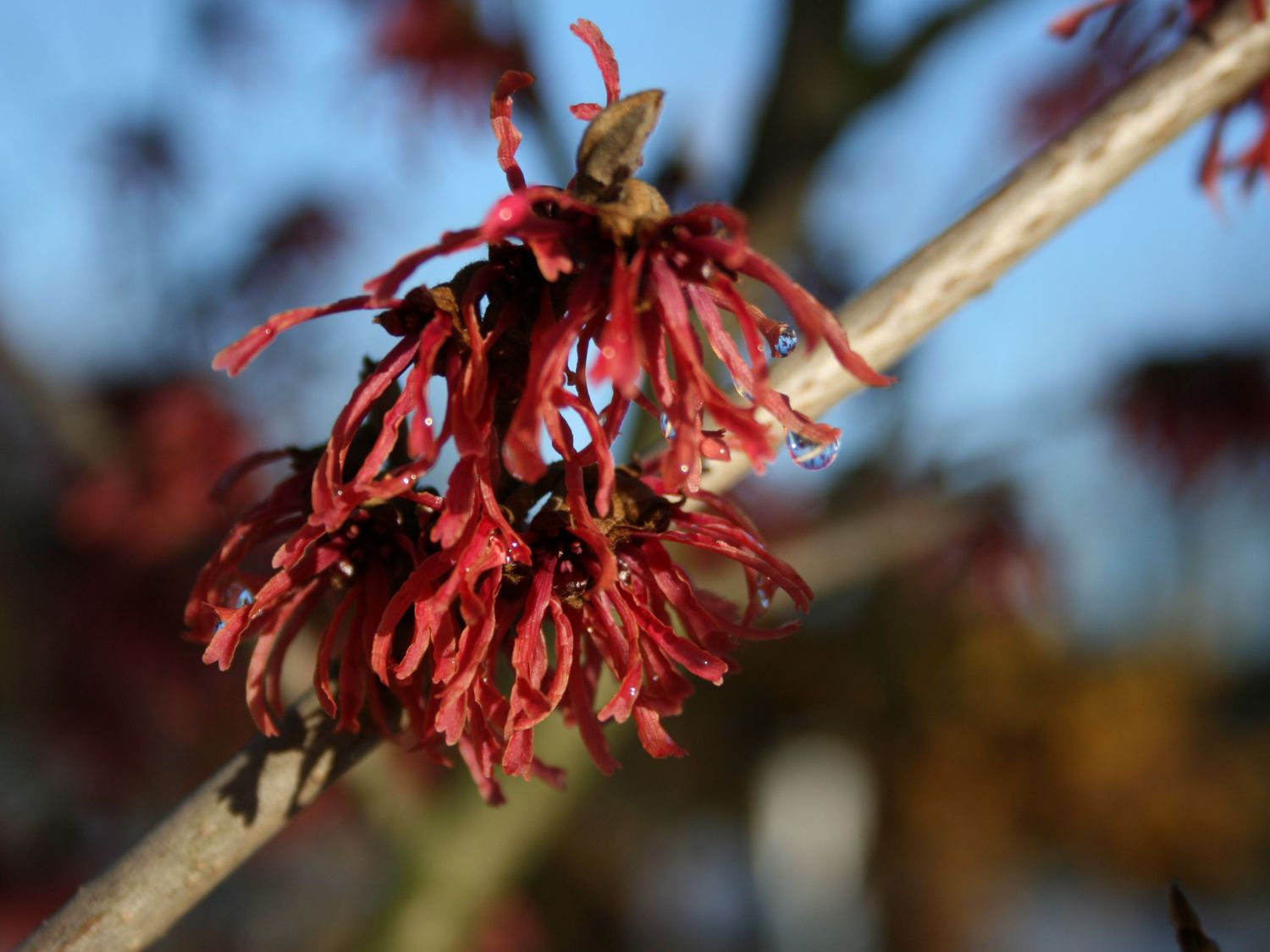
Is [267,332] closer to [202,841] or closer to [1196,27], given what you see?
[202,841]

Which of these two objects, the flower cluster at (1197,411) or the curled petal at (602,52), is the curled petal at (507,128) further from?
Answer: the flower cluster at (1197,411)

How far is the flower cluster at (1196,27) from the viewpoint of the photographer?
86 centimetres

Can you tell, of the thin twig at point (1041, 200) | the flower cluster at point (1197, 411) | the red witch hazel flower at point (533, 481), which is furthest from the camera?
the flower cluster at point (1197, 411)

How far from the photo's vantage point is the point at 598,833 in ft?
26.6

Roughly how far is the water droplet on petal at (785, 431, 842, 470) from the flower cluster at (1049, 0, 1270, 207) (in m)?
Result: 0.49

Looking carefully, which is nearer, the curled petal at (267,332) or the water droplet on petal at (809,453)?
the curled petal at (267,332)

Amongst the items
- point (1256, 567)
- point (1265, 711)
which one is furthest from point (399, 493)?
point (1256, 567)

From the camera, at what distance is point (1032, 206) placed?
0.78 meters

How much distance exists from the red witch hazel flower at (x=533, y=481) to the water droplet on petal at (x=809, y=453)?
12mm

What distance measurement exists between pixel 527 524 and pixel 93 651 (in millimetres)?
2431

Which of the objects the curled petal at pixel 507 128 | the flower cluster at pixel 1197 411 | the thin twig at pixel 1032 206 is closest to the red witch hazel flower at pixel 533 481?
the curled petal at pixel 507 128

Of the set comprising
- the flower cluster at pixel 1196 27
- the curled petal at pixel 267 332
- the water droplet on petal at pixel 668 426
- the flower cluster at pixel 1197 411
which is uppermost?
the curled petal at pixel 267 332

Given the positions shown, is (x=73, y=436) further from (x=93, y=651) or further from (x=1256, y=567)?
(x=1256, y=567)

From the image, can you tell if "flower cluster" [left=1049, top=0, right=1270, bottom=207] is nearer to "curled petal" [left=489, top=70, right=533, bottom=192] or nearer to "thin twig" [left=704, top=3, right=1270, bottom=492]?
"thin twig" [left=704, top=3, right=1270, bottom=492]
